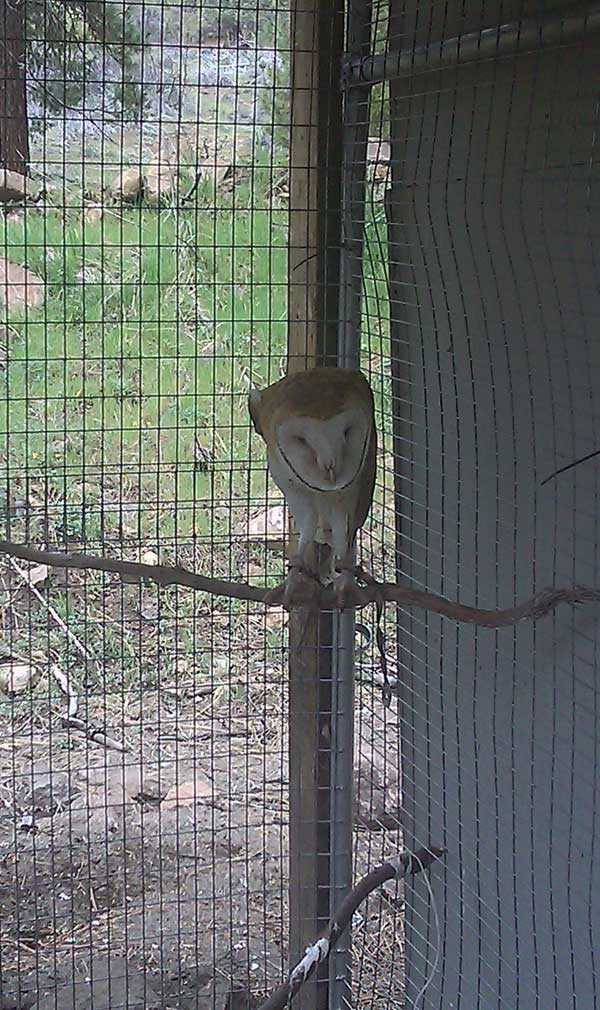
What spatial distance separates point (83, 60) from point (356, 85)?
0.48 meters

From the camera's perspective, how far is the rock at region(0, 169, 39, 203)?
216 centimetres

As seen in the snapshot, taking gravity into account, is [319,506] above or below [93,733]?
above

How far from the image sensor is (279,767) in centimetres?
292

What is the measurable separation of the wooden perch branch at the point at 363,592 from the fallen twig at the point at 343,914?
0.56 m

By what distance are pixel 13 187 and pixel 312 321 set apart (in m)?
0.71

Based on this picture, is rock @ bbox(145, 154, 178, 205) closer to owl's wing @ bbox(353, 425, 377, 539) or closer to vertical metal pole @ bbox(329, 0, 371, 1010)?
vertical metal pole @ bbox(329, 0, 371, 1010)

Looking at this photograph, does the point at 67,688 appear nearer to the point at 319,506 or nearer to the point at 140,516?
the point at 140,516

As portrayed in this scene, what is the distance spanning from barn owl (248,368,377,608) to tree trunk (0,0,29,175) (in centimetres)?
67

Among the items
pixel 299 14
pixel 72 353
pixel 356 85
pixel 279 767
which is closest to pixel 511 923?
pixel 279 767

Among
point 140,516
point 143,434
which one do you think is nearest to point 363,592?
point 140,516

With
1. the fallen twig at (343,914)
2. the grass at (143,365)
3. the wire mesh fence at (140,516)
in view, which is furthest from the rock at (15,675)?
the fallen twig at (343,914)

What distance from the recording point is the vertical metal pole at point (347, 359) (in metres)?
1.97

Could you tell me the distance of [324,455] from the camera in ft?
5.91

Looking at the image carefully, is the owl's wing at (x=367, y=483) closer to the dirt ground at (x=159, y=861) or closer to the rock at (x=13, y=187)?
the dirt ground at (x=159, y=861)
